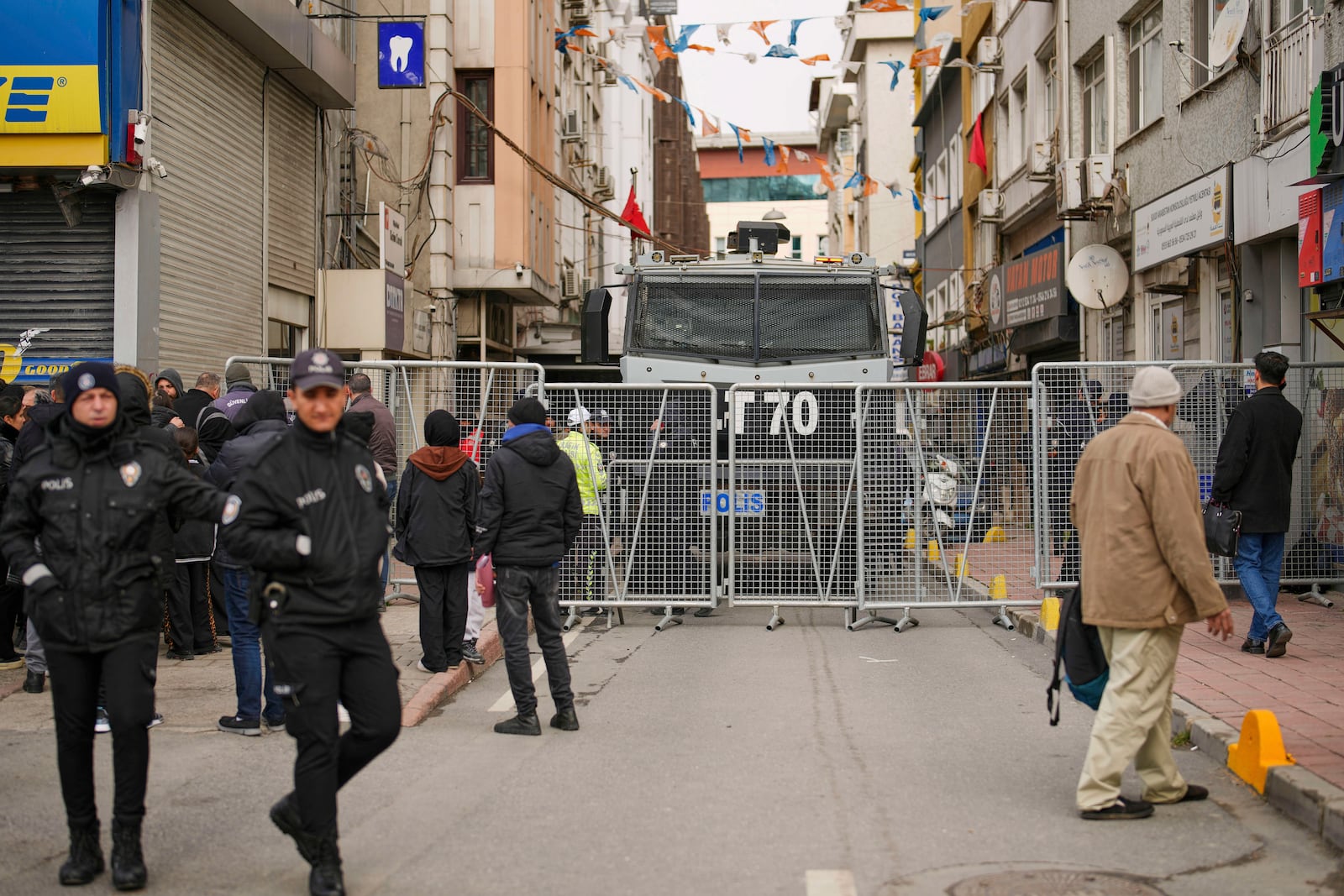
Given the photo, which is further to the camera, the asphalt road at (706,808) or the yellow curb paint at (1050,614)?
the yellow curb paint at (1050,614)

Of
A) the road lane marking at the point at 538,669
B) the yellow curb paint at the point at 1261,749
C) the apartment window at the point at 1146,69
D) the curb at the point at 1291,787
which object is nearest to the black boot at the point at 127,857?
the road lane marking at the point at 538,669

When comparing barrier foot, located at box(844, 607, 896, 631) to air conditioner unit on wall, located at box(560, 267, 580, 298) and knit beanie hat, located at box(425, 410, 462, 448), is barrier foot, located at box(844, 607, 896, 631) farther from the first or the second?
air conditioner unit on wall, located at box(560, 267, 580, 298)

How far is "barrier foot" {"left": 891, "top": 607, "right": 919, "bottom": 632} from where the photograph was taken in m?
12.2

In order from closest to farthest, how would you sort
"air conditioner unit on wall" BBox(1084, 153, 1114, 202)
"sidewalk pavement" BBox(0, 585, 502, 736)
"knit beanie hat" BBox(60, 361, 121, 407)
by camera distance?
"knit beanie hat" BBox(60, 361, 121, 407) → "sidewalk pavement" BBox(0, 585, 502, 736) → "air conditioner unit on wall" BBox(1084, 153, 1114, 202)

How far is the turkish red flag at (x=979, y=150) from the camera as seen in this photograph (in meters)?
28.6

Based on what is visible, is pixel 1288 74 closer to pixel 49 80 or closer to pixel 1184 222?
pixel 1184 222

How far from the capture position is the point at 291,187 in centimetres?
1906

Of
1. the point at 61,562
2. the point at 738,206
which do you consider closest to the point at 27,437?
the point at 61,562

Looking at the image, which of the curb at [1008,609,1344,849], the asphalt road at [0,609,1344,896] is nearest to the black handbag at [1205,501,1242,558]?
the asphalt road at [0,609,1344,896]

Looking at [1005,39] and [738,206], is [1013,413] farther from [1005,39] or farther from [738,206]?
[738,206]

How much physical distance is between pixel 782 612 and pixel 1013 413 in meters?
3.13

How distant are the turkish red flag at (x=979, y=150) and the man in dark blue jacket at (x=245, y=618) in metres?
22.9

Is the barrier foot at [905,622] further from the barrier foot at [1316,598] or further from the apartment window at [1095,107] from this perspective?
the apartment window at [1095,107]

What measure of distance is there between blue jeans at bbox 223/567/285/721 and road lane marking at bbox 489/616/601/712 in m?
1.42
